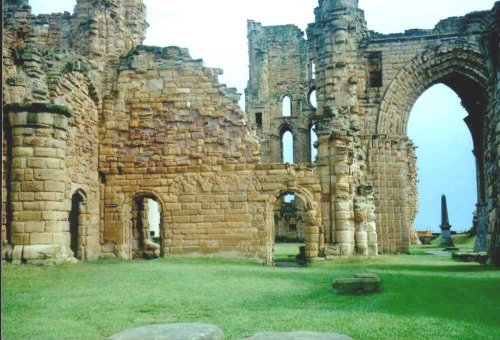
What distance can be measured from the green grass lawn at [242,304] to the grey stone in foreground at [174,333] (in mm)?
848

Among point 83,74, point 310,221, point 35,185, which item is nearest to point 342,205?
point 310,221

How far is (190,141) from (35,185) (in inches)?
208

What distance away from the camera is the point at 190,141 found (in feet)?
54.1

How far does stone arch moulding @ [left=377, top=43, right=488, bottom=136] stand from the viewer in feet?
71.6

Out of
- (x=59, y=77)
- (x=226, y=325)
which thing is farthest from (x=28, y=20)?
(x=226, y=325)

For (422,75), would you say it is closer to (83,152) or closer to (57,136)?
(83,152)

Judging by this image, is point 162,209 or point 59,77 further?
point 162,209

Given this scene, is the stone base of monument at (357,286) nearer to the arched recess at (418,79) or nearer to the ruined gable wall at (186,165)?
the ruined gable wall at (186,165)

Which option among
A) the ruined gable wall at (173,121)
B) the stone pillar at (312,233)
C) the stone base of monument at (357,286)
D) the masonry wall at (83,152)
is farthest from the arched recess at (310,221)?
the stone base of monument at (357,286)

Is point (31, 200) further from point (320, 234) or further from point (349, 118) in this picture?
point (349, 118)

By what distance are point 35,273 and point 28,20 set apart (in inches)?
590

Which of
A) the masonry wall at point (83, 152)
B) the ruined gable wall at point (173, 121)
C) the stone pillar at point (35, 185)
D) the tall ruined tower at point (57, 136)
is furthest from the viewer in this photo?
the ruined gable wall at point (173, 121)

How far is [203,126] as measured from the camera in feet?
54.2

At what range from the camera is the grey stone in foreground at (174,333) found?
14.2 feet
